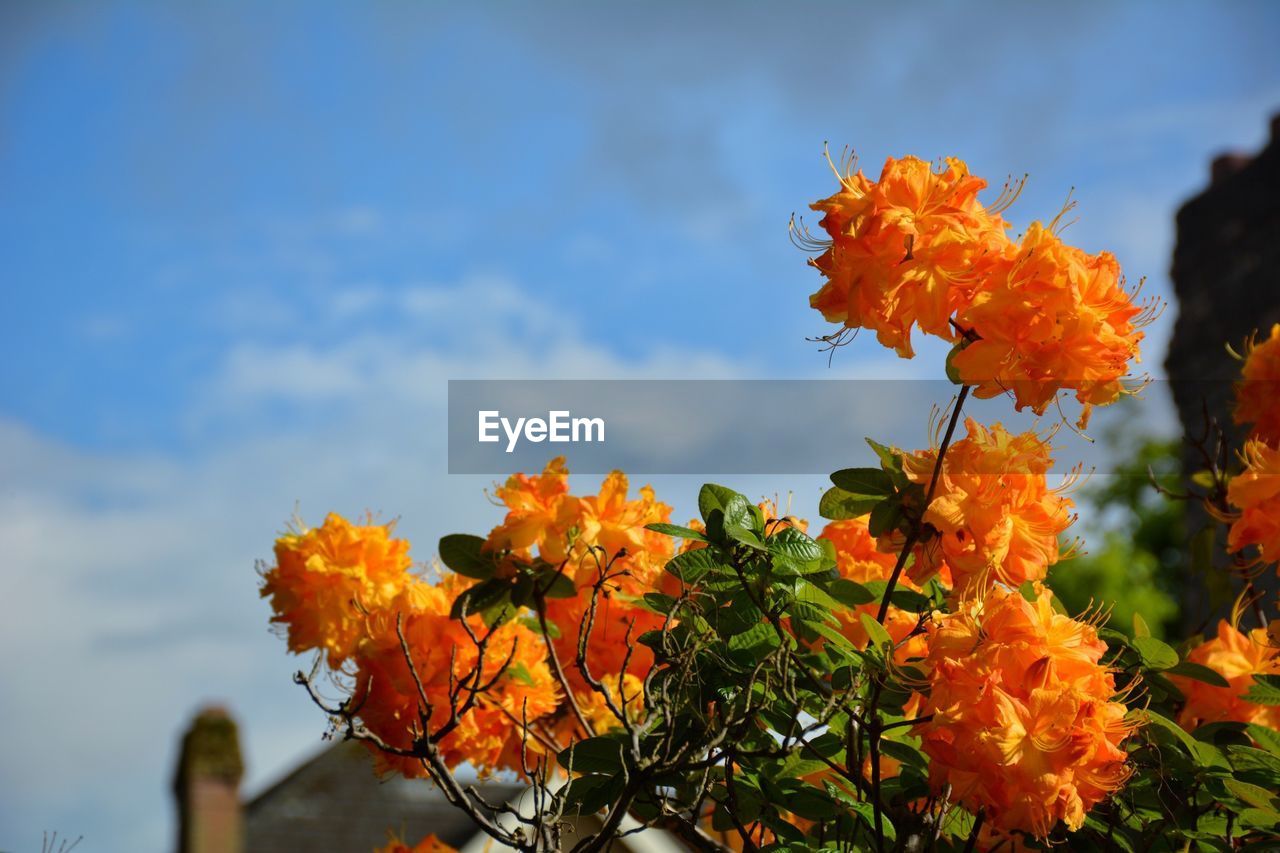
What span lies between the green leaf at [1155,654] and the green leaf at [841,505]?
46 centimetres

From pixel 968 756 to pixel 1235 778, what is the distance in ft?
1.77

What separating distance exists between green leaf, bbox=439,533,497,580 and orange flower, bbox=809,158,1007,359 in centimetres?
72

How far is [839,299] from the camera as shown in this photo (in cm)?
187

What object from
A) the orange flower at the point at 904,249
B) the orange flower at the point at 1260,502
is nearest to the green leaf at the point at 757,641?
the orange flower at the point at 904,249

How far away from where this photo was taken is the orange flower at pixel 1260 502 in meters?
2.22

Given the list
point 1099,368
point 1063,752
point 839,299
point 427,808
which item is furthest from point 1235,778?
point 427,808

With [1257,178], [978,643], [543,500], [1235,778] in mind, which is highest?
[1257,178]

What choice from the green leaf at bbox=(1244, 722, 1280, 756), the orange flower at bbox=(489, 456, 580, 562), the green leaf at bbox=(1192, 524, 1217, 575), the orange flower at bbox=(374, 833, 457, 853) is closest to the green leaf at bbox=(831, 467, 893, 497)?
the orange flower at bbox=(489, 456, 580, 562)

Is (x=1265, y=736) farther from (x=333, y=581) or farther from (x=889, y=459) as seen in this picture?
(x=333, y=581)

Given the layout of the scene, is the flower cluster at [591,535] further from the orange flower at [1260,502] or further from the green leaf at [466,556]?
the orange flower at [1260,502]

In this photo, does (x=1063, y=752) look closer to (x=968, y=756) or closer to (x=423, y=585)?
(x=968, y=756)

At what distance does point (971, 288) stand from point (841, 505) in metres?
0.36

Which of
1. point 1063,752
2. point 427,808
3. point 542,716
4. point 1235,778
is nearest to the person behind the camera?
point 1063,752

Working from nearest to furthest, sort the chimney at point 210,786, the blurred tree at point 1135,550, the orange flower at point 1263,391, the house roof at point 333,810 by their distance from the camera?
the orange flower at point 1263,391
the house roof at point 333,810
the chimney at point 210,786
the blurred tree at point 1135,550
